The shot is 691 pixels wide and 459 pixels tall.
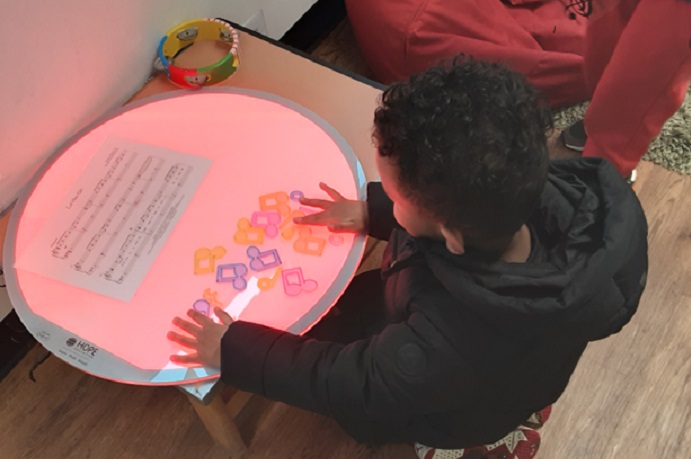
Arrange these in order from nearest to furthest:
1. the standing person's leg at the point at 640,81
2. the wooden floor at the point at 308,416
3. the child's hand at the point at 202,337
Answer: the child's hand at the point at 202,337
the standing person's leg at the point at 640,81
the wooden floor at the point at 308,416

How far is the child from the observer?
685mm

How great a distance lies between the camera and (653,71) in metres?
1.18

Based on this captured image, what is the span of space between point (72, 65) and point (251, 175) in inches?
13.8

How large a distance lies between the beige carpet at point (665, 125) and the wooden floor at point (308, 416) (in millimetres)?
404

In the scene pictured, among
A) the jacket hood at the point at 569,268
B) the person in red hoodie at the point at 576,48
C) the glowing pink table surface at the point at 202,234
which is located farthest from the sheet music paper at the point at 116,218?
the person in red hoodie at the point at 576,48

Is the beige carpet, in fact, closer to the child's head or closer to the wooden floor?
the wooden floor

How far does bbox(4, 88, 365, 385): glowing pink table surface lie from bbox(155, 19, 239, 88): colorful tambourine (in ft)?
0.09

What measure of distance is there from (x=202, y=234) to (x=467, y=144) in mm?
490

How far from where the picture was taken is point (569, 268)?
2.42 feet

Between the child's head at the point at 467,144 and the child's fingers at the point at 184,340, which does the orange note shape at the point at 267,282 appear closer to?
the child's fingers at the point at 184,340

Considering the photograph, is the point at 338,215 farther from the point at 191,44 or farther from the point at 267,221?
the point at 191,44

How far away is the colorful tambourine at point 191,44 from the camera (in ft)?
3.89

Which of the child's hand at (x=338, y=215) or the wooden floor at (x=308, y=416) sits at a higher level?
the child's hand at (x=338, y=215)

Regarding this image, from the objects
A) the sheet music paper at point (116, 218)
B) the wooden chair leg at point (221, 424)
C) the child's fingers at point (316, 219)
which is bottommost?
the wooden chair leg at point (221, 424)
